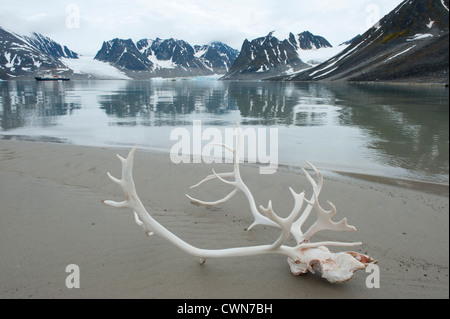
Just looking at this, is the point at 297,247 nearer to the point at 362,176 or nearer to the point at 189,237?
the point at 189,237

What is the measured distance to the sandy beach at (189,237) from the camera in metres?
3.44

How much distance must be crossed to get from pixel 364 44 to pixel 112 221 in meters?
146

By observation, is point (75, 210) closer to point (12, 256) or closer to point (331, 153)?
point (12, 256)

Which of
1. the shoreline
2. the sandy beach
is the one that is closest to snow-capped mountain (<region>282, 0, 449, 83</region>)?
the shoreline

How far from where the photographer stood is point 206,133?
13.9m

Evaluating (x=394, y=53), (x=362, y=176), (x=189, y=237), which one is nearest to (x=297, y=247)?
(x=189, y=237)

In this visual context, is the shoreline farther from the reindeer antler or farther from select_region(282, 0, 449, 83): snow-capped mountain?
select_region(282, 0, 449, 83): snow-capped mountain

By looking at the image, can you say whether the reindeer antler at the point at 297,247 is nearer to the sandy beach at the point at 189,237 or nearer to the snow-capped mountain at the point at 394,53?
the sandy beach at the point at 189,237

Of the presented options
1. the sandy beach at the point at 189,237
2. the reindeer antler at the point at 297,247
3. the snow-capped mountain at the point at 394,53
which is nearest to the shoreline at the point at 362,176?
the sandy beach at the point at 189,237

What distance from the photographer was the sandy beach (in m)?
3.44

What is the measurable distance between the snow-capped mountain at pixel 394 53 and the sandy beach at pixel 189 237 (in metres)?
66.5

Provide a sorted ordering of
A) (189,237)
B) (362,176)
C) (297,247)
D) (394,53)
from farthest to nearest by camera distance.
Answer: (394,53), (362,176), (189,237), (297,247)

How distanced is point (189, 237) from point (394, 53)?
110917 mm

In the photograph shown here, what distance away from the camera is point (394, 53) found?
94.9 m
